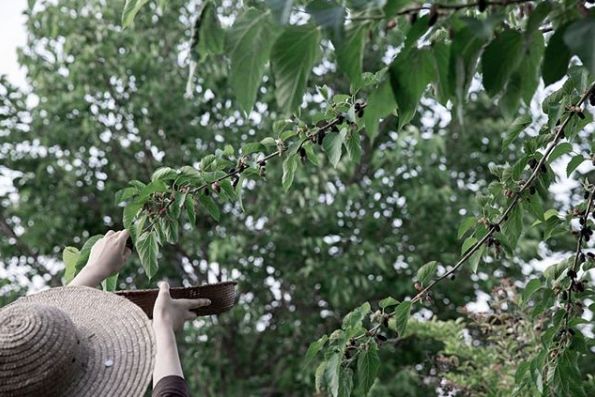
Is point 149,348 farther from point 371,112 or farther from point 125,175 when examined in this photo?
point 125,175

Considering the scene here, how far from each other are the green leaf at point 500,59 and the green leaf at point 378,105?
0.14 m

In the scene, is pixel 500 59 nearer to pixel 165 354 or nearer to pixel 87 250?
pixel 165 354

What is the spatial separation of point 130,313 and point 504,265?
631 centimetres

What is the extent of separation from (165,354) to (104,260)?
444 mm

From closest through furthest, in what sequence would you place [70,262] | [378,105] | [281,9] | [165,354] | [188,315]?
[281,9] → [378,105] → [165,354] → [188,315] → [70,262]

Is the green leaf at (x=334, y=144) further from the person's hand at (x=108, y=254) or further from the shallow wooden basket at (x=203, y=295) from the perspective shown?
the person's hand at (x=108, y=254)

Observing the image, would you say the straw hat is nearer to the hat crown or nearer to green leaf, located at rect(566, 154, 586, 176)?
the hat crown

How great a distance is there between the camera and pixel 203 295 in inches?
93.4

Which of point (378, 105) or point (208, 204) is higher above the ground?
point (208, 204)

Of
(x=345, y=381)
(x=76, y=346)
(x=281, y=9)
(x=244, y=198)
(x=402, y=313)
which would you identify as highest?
(x=244, y=198)

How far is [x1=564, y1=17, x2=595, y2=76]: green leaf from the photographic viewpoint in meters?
1.21

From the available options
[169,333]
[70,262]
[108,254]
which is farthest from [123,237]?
[169,333]

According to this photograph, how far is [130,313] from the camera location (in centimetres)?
231

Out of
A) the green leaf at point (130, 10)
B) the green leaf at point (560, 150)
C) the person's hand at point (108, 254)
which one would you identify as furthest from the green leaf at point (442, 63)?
the person's hand at point (108, 254)
